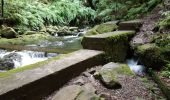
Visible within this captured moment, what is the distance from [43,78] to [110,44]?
8.65 feet

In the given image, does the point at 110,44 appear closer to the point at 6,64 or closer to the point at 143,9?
the point at 6,64

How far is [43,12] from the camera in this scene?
17125mm

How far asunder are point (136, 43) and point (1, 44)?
6.29 meters

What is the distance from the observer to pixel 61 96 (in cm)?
375

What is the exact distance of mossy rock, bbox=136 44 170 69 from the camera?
16.2 feet

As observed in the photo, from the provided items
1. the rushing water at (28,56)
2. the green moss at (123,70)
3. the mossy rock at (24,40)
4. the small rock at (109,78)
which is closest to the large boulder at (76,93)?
the small rock at (109,78)

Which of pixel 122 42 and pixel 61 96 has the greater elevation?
pixel 122 42

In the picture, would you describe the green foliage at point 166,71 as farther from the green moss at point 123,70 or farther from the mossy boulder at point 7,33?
the mossy boulder at point 7,33

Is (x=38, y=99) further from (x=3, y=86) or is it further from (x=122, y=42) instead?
(x=122, y=42)

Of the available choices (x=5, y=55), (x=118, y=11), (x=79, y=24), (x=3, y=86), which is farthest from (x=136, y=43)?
(x=79, y=24)

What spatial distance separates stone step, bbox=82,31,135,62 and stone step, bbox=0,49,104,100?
0.71 metres

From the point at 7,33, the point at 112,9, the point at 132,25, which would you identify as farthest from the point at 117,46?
the point at 7,33

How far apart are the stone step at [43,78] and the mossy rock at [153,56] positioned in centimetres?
119

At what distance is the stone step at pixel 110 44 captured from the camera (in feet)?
19.3
